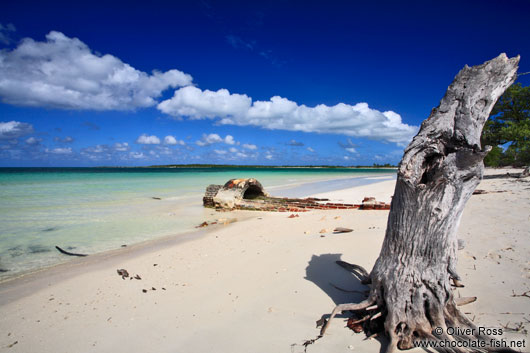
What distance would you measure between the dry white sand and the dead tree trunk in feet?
1.27

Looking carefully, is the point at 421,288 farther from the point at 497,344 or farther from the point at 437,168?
the point at 437,168

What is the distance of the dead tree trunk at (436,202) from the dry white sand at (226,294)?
1.27ft

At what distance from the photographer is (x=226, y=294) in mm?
3186

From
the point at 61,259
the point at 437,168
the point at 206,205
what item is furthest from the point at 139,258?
the point at 206,205

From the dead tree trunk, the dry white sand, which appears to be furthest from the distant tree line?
the dead tree trunk

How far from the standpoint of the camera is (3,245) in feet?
17.7

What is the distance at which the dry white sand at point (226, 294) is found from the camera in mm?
2383

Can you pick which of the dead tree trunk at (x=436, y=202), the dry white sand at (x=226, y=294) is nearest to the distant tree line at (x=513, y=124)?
the dry white sand at (x=226, y=294)

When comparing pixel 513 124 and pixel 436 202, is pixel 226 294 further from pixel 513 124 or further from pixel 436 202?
pixel 513 124

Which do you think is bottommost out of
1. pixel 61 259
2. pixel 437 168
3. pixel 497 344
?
pixel 61 259

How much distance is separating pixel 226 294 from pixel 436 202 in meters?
2.40

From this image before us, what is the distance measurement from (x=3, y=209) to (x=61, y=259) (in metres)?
7.12

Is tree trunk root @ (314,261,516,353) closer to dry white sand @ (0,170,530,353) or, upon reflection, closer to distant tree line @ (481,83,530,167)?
dry white sand @ (0,170,530,353)

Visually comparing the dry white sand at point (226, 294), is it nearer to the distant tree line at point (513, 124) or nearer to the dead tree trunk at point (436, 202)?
the dead tree trunk at point (436, 202)
